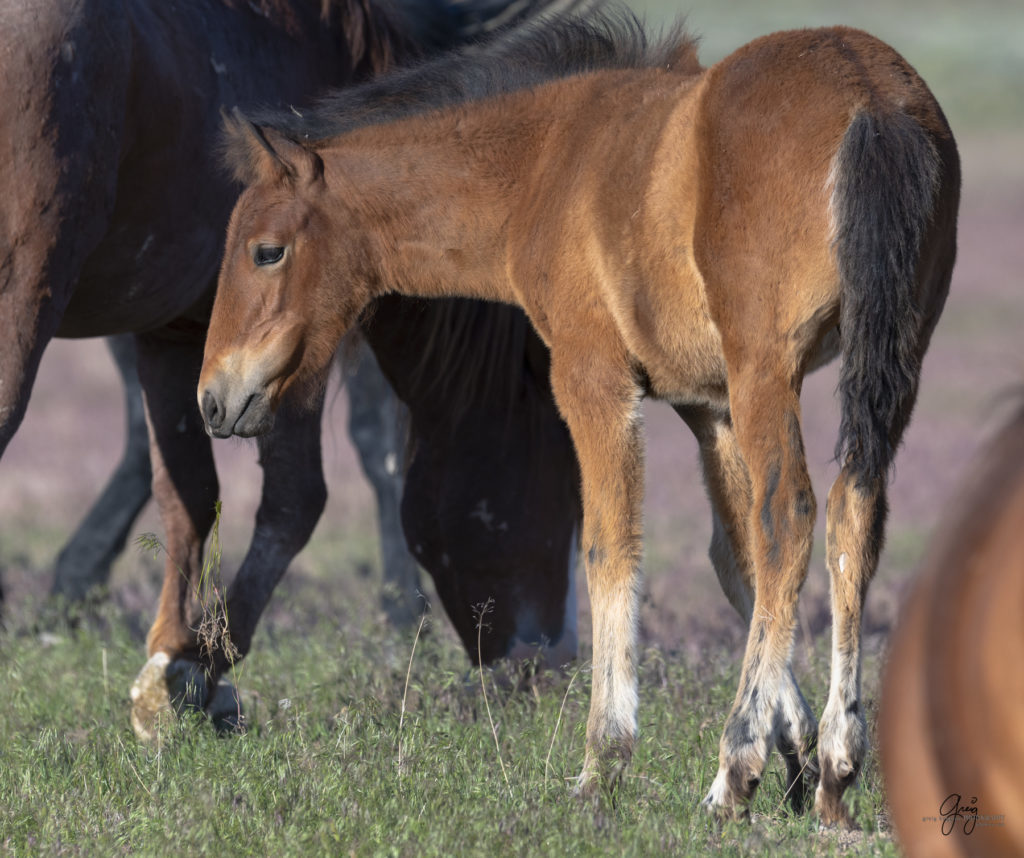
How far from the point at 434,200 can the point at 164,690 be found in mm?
2030

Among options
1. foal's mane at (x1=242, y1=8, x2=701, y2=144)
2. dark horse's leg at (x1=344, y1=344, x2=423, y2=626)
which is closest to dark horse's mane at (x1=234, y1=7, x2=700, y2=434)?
foal's mane at (x1=242, y1=8, x2=701, y2=144)

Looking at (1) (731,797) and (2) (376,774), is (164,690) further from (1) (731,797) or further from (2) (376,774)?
(1) (731,797)

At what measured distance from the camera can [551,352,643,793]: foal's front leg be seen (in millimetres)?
3703

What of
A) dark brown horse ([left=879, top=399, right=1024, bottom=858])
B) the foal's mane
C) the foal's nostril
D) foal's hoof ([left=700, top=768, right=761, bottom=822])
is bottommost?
foal's hoof ([left=700, top=768, right=761, bottom=822])

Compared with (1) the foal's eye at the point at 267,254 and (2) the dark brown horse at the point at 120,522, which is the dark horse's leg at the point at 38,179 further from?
(2) the dark brown horse at the point at 120,522

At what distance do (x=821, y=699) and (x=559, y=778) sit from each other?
1225 mm

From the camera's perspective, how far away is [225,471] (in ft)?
46.2

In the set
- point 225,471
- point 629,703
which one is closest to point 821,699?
point 629,703

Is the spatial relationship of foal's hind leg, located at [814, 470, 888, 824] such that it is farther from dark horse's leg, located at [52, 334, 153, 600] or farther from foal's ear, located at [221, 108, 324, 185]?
dark horse's leg, located at [52, 334, 153, 600]

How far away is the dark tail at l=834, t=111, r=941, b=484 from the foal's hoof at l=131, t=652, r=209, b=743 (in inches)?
102

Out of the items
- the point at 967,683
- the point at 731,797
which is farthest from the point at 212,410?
the point at 967,683

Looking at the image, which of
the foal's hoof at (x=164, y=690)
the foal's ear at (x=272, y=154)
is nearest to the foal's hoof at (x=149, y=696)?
the foal's hoof at (x=164, y=690)

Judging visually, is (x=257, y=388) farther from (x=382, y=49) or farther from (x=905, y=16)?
(x=905, y=16)

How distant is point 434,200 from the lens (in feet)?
14.3
